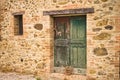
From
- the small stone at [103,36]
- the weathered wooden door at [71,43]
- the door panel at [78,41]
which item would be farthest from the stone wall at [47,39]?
the door panel at [78,41]

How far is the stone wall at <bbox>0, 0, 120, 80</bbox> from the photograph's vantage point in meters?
7.75

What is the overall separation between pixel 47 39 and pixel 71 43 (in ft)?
2.83

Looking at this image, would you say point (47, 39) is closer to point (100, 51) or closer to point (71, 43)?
point (71, 43)

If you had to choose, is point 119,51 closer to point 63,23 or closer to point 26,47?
point 63,23

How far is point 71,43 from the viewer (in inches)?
345

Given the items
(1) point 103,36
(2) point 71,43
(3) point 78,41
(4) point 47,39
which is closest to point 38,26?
(4) point 47,39

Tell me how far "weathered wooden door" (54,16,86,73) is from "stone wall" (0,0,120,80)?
0.25 metres

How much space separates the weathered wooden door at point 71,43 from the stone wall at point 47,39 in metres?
0.25

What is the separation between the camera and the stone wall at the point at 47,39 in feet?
25.4

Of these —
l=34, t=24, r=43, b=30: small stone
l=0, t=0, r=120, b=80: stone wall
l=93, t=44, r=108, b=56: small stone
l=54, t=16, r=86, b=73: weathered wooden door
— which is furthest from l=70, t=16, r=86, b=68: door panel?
l=34, t=24, r=43, b=30: small stone

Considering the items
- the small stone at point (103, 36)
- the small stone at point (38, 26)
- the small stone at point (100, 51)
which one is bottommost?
the small stone at point (100, 51)

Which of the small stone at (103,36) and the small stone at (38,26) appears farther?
the small stone at (38,26)

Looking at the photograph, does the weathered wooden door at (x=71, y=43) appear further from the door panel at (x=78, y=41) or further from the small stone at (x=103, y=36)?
the small stone at (x=103, y=36)

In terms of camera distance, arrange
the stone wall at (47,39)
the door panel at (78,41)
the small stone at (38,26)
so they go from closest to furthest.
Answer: the stone wall at (47,39)
the door panel at (78,41)
the small stone at (38,26)
